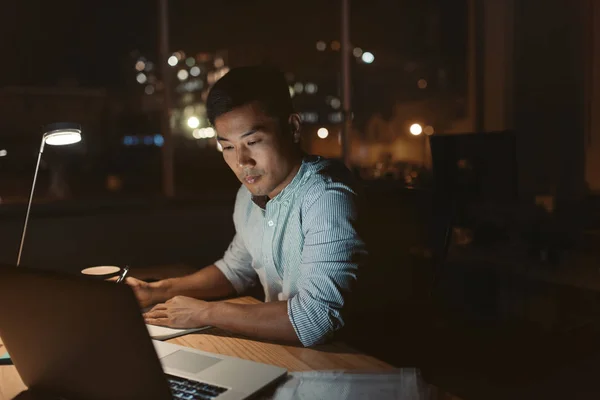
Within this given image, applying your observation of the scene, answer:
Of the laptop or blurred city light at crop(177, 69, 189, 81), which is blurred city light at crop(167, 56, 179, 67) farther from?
the laptop

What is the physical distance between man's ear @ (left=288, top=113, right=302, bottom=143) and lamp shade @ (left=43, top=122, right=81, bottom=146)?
24.5 inches

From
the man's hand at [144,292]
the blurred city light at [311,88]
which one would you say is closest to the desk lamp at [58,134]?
the man's hand at [144,292]

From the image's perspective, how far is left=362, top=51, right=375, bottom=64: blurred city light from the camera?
4734 mm

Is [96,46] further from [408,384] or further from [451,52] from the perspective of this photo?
[408,384]

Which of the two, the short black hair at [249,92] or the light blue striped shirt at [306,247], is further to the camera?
the short black hair at [249,92]

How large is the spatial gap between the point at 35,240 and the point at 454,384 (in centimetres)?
269

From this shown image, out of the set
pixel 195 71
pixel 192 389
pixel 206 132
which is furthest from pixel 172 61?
pixel 192 389

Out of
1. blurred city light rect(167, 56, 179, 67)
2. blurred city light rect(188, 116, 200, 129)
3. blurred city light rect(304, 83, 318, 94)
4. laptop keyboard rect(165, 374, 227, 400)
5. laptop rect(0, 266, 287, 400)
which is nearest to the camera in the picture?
laptop rect(0, 266, 287, 400)

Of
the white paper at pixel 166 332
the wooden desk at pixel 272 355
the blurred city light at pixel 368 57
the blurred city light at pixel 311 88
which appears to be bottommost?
the wooden desk at pixel 272 355

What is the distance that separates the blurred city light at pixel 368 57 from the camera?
15.5 feet

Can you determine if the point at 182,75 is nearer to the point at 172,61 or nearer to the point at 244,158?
the point at 172,61

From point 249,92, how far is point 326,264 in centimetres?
56

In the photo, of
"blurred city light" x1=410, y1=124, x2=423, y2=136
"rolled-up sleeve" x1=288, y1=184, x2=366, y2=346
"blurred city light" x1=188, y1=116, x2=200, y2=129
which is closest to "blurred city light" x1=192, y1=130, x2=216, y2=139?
"blurred city light" x1=188, y1=116, x2=200, y2=129

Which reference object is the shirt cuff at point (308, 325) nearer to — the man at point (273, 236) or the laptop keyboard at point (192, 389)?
the man at point (273, 236)
